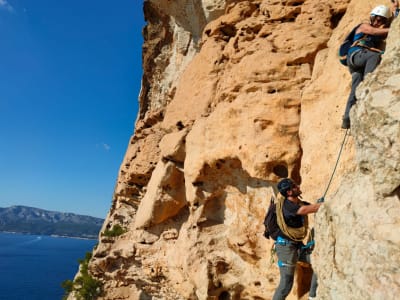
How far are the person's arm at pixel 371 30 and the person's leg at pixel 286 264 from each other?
3.33m

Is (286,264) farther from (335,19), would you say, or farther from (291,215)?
(335,19)

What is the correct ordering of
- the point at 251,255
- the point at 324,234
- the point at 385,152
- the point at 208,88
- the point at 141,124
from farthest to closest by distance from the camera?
1. the point at 141,124
2. the point at 208,88
3. the point at 251,255
4. the point at 324,234
5. the point at 385,152

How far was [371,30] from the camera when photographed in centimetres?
477

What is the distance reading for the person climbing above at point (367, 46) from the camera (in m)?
4.71

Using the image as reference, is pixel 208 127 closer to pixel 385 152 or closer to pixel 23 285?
pixel 385 152

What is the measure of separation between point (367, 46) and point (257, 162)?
3501mm

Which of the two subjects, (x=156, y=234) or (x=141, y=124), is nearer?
(x=156, y=234)

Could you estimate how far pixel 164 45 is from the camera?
18641mm

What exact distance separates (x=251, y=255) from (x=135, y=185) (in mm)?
8851

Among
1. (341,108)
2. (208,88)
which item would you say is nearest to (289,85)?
(341,108)

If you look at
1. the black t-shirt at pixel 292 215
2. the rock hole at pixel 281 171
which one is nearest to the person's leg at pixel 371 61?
Answer: the black t-shirt at pixel 292 215

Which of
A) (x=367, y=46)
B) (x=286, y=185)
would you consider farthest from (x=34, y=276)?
(x=367, y=46)

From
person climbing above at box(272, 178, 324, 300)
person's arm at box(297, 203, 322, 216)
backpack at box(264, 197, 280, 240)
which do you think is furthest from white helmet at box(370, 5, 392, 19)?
backpack at box(264, 197, 280, 240)

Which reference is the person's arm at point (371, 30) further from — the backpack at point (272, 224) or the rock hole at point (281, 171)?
the rock hole at point (281, 171)
